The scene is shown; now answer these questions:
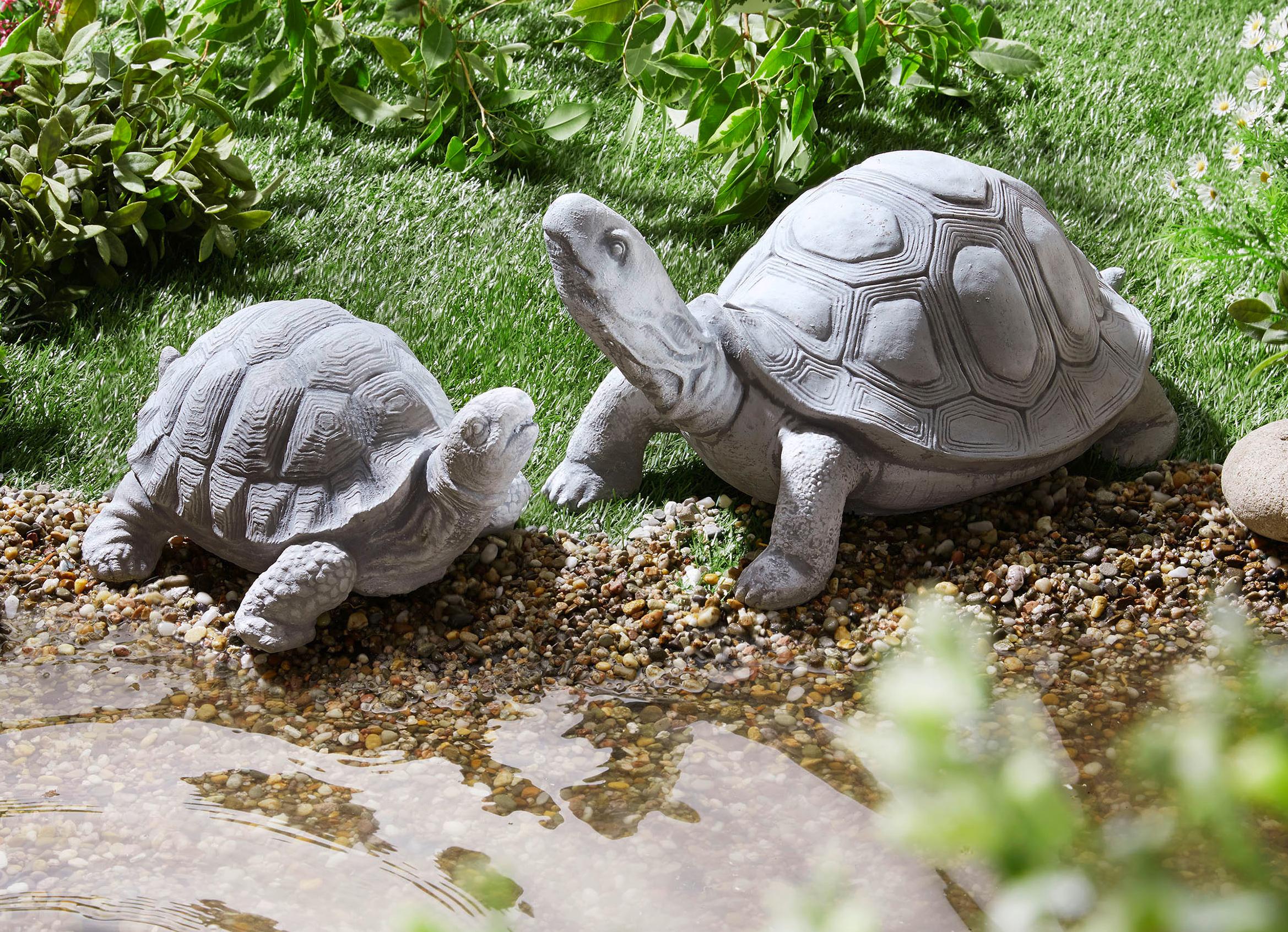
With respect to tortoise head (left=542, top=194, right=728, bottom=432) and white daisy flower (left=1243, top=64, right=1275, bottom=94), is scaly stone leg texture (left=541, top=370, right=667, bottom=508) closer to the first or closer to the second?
tortoise head (left=542, top=194, right=728, bottom=432)

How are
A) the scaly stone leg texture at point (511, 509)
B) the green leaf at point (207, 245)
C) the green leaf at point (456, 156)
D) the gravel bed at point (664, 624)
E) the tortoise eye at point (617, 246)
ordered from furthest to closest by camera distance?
the green leaf at point (456, 156) → the green leaf at point (207, 245) → the scaly stone leg texture at point (511, 509) → the tortoise eye at point (617, 246) → the gravel bed at point (664, 624)

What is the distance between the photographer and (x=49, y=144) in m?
4.09

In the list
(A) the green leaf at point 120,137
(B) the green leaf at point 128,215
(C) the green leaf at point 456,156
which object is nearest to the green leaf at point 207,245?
(B) the green leaf at point 128,215

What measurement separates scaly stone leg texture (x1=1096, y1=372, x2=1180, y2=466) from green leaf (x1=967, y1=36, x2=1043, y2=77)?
2413mm

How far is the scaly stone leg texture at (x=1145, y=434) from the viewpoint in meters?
3.38

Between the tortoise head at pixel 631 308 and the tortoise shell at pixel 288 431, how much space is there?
552mm

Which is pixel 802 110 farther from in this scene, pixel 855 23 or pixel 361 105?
pixel 361 105

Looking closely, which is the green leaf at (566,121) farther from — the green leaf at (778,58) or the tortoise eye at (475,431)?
the tortoise eye at (475,431)

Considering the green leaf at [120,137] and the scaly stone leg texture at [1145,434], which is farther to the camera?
the green leaf at [120,137]

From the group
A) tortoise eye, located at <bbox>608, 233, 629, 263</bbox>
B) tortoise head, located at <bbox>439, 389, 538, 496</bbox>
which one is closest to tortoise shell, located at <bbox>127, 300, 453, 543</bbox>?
tortoise head, located at <bbox>439, 389, 538, 496</bbox>

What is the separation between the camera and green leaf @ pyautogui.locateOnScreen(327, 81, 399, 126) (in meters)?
5.04

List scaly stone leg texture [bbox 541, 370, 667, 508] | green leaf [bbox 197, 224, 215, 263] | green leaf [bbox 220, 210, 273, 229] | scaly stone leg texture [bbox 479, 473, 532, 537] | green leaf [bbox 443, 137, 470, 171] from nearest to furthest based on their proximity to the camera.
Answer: scaly stone leg texture [bbox 479, 473, 532, 537], scaly stone leg texture [bbox 541, 370, 667, 508], green leaf [bbox 197, 224, 215, 263], green leaf [bbox 220, 210, 273, 229], green leaf [bbox 443, 137, 470, 171]

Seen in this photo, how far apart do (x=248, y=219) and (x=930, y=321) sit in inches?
109

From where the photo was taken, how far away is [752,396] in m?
3.02
